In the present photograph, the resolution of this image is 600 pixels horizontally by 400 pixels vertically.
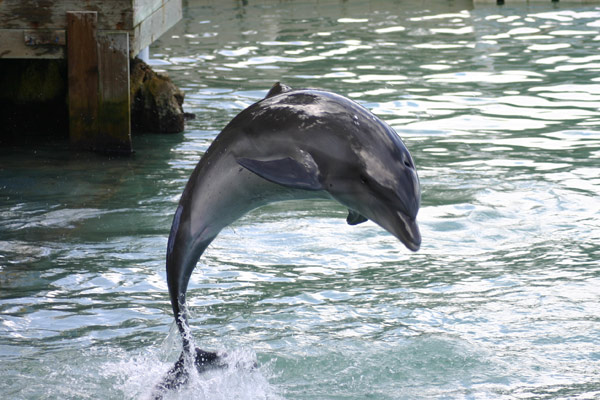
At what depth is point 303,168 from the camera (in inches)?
118

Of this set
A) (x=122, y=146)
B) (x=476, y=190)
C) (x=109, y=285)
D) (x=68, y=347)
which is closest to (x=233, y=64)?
(x=122, y=146)

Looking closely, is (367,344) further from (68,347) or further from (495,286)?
(68,347)

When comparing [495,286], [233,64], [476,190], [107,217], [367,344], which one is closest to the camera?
[367,344]

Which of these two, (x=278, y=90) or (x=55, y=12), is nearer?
(x=278, y=90)

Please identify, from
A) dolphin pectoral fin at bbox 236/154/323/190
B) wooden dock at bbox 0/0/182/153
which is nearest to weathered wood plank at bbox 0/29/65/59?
wooden dock at bbox 0/0/182/153

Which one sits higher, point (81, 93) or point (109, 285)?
point (81, 93)

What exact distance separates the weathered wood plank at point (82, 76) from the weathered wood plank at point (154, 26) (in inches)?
15.1

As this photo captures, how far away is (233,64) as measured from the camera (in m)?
13.5

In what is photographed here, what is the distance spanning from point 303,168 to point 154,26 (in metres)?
6.48

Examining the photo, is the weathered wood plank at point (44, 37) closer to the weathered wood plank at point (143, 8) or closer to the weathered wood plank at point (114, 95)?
the weathered wood plank at point (114, 95)

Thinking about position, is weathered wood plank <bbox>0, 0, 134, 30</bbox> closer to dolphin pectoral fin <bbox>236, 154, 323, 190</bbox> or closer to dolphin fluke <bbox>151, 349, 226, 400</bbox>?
dolphin fluke <bbox>151, 349, 226, 400</bbox>

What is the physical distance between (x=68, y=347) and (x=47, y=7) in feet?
13.3

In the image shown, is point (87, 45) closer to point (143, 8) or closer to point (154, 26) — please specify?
point (143, 8)

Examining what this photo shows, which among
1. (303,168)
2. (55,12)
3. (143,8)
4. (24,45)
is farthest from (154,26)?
(303,168)
